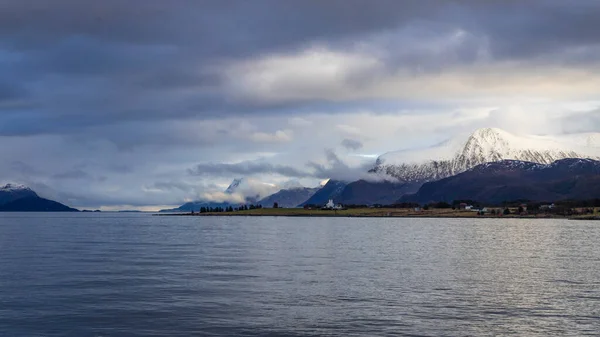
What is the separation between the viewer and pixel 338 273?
84.2m

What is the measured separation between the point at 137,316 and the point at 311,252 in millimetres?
69014

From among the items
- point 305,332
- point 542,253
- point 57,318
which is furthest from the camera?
point 542,253

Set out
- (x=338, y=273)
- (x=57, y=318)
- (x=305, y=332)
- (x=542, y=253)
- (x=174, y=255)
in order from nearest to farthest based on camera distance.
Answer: (x=305, y=332)
(x=57, y=318)
(x=338, y=273)
(x=174, y=255)
(x=542, y=253)

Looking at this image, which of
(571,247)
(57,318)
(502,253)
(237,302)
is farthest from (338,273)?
(571,247)

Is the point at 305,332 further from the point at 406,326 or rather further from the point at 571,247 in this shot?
the point at 571,247

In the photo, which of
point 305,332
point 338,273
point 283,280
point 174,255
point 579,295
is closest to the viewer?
point 305,332

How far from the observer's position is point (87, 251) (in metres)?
124

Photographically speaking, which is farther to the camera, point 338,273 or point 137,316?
point 338,273

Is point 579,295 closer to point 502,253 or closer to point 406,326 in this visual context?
point 406,326

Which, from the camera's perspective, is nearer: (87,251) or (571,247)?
(87,251)

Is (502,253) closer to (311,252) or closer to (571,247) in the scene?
(571,247)

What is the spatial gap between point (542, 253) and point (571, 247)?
19.7 meters

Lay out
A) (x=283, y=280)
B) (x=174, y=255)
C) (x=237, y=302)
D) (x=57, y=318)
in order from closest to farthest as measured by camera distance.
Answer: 1. (x=57, y=318)
2. (x=237, y=302)
3. (x=283, y=280)
4. (x=174, y=255)

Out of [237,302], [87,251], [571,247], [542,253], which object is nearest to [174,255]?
[87,251]
